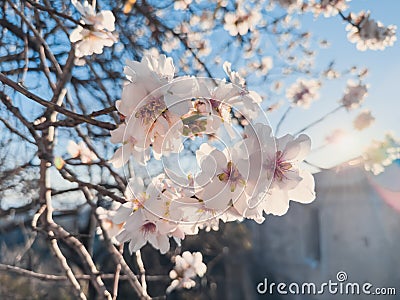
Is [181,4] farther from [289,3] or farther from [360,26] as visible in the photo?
[360,26]

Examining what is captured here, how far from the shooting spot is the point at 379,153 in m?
1.52

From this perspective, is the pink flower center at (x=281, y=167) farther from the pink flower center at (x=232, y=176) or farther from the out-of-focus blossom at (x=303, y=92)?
the out-of-focus blossom at (x=303, y=92)

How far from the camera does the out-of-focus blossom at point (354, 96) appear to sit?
199cm

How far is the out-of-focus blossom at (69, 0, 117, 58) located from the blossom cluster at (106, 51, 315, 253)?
0.21 m

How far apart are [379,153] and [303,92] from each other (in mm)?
711

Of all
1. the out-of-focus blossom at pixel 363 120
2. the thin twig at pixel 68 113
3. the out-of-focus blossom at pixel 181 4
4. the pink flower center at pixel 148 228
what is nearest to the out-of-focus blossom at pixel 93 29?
the thin twig at pixel 68 113

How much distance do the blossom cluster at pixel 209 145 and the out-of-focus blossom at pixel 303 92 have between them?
1.70m

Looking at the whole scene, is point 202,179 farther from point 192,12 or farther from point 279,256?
point 279,256

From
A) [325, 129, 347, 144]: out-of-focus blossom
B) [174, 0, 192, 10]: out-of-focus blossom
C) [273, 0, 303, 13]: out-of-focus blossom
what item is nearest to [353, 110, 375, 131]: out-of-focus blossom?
[325, 129, 347, 144]: out-of-focus blossom

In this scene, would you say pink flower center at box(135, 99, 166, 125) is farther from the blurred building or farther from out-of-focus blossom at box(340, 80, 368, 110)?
the blurred building

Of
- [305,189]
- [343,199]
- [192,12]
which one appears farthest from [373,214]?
[305,189]

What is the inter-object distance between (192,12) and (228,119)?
5.38 ft

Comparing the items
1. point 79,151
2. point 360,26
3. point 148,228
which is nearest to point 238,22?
point 360,26

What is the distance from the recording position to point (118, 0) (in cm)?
181
